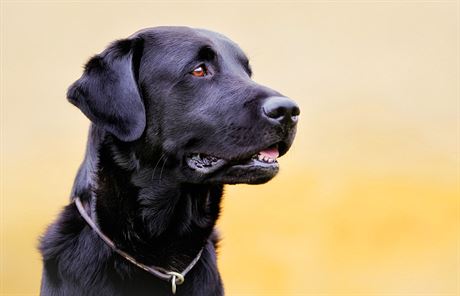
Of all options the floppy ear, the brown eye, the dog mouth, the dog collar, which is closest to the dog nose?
the dog mouth

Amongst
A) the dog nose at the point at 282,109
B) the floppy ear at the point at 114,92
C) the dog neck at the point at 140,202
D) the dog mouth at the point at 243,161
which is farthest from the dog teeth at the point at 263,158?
the floppy ear at the point at 114,92

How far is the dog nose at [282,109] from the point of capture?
251cm

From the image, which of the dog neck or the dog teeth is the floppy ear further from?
the dog teeth

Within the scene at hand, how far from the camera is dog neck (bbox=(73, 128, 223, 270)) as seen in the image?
269 cm

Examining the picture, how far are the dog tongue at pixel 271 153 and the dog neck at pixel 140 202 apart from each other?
1.36 feet

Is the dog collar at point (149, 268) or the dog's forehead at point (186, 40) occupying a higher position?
the dog's forehead at point (186, 40)

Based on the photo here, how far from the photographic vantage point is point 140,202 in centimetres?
275

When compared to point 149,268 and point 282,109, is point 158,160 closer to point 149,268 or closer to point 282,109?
point 149,268

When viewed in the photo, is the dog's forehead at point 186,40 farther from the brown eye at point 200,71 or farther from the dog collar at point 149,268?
the dog collar at point 149,268

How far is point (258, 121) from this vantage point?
8.41 ft

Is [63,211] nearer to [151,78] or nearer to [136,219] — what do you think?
[136,219]

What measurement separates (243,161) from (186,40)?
0.67 meters

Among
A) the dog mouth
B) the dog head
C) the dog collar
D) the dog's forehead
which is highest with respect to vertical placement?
the dog's forehead

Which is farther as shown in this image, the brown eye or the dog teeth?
the brown eye
